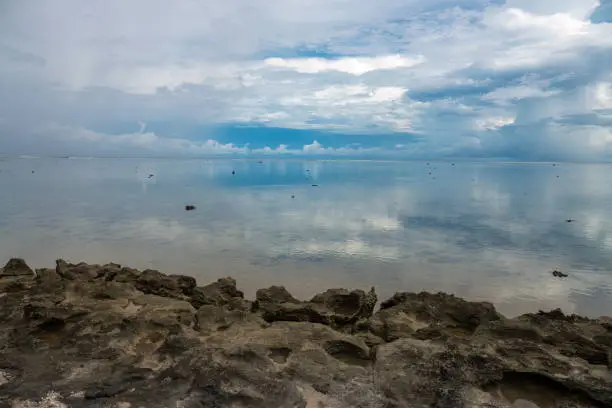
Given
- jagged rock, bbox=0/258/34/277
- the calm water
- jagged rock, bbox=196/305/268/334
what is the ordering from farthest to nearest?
the calm water < jagged rock, bbox=0/258/34/277 < jagged rock, bbox=196/305/268/334

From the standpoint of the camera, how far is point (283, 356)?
7566 millimetres

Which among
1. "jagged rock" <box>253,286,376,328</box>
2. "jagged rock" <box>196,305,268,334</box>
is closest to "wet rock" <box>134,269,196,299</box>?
"jagged rock" <box>253,286,376,328</box>

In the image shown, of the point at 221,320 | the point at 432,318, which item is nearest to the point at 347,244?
the point at 432,318

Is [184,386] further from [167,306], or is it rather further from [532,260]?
[532,260]

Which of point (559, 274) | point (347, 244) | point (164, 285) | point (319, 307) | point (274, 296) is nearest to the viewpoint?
point (319, 307)

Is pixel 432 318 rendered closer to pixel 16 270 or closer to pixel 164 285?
pixel 164 285

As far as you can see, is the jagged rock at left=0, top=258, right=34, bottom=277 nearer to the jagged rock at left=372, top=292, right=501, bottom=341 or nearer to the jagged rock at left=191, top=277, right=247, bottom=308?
the jagged rock at left=191, top=277, right=247, bottom=308

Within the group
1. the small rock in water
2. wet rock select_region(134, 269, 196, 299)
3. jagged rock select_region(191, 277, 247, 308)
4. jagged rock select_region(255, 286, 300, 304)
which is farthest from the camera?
the small rock in water

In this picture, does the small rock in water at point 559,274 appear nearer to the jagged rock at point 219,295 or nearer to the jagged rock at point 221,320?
the jagged rock at point 219,295

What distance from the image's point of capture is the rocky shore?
6320mm

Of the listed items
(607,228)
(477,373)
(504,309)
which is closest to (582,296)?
(504,309)

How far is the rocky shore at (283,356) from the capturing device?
20.7 feet

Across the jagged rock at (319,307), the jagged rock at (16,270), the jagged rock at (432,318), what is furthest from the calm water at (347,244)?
the jagged rock at (16,270)

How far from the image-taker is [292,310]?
33.8 feet
